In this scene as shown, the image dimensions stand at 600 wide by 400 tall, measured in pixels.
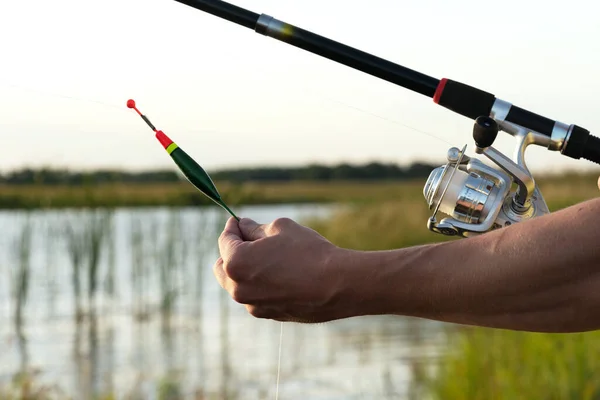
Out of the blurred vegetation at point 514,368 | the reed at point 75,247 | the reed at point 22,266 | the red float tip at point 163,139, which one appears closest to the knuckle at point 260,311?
the red float tip at point 163,139

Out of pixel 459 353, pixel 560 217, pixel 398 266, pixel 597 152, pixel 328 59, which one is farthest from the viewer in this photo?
pixel 459 353

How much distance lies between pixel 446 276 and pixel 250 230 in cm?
42

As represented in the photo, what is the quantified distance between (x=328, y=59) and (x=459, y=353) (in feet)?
12.2

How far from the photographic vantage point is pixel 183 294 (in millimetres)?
6938

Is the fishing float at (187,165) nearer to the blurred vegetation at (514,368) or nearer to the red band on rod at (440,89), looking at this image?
the red band on rod at (440,89)

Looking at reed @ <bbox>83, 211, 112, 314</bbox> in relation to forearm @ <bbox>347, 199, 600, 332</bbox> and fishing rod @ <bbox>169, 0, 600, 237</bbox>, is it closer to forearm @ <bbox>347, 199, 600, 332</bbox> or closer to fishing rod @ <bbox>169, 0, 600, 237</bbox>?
fishing rod @ <bbox>169, 0, 600, 237</bbox>

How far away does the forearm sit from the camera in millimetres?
1143

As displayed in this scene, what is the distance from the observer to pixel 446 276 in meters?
1.22

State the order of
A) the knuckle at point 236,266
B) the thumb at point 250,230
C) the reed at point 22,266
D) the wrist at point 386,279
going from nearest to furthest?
1. the wrist at point 386,279
2. the knuckle at point 236,266
3. the thumb at point 250,230
4. the reed at point 22,266

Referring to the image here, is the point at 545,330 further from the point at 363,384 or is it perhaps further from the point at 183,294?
the point at 183,294

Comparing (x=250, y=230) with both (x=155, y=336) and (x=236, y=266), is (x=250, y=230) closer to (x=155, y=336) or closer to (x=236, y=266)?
(x=236, y=266)

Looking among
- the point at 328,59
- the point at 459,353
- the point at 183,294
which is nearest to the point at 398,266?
the point at 328,59

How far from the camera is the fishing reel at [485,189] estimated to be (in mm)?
1552

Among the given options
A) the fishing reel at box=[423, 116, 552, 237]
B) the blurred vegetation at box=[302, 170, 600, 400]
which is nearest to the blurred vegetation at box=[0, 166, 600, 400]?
the blurred vegetation at box=[302, 170, 600, 400]
